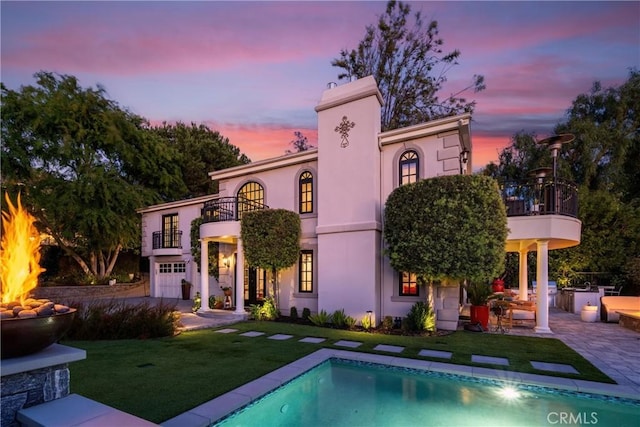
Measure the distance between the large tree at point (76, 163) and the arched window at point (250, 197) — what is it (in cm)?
1015

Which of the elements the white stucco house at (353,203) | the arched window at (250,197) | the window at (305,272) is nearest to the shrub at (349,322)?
the white stucco house at (353,203)

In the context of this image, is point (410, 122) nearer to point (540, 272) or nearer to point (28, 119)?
point (540, 272)

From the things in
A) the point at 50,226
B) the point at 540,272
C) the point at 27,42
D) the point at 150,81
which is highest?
the point at 150,81

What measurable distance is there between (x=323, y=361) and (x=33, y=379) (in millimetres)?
5154

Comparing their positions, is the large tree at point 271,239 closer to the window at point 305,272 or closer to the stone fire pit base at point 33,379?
the window at point 305,272

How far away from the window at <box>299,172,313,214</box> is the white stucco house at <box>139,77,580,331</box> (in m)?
0.04

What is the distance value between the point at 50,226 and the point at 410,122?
23525 millimetres

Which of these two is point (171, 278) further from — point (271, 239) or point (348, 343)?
point (348, 343)

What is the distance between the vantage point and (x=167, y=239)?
20016 millimetres

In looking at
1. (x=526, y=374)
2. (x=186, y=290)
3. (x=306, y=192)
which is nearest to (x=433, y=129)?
(x=306, y=192)

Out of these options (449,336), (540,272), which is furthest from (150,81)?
(540,272)

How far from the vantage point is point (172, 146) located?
86.2ft

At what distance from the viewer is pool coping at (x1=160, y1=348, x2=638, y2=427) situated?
4.44 metres

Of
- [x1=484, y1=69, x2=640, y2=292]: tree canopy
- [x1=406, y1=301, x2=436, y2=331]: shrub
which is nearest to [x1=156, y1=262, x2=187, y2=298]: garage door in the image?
[x1=406, y1=301, x2=436, y2=331]: shrub
